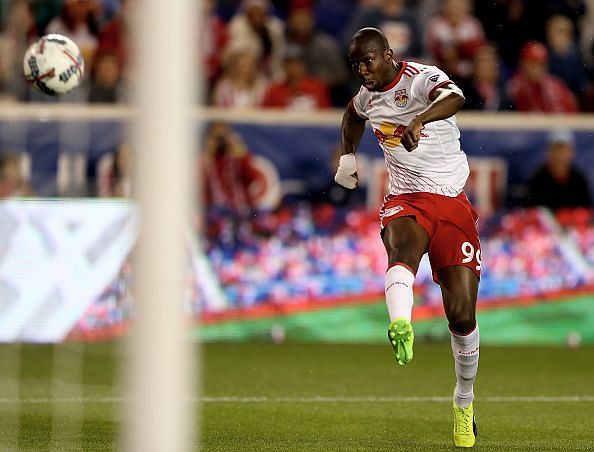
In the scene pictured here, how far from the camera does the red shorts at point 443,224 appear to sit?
279 inches

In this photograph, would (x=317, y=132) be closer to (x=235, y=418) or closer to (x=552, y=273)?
(x=552, y=273)

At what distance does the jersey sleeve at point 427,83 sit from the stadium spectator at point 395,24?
7.84m

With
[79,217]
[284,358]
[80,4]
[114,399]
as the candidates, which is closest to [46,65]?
[114,399]

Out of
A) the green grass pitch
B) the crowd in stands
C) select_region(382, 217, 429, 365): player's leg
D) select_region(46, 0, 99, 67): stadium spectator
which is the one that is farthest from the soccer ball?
select_region(46, 0, 99, 67): stadium spectator

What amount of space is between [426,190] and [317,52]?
811 centimetres

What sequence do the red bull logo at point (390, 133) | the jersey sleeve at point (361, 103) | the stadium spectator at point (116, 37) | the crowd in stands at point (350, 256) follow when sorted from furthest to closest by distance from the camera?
the stadium spectator at point (116, 37) → the crowd in stands at point (350, 256) → the jersey sleeve at point (361, 103) → the red bull logo at point (390, 133)

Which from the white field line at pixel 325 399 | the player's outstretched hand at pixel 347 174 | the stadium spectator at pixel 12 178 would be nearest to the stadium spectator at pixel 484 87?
the stadium spectator at pixel 12 178

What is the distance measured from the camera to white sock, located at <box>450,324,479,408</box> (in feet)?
23.4

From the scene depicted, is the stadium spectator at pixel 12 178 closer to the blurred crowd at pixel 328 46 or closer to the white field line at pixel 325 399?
the blurred crowd at pixel 328 46

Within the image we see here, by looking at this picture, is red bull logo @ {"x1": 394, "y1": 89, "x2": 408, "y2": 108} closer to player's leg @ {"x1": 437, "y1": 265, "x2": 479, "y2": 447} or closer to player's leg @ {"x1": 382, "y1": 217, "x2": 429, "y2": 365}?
player's leg @ {"x1": 382, "y1": 217, "x2": 429, "y2": 365}

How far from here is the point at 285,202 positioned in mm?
13164

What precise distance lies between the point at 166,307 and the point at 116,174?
31.9 feet

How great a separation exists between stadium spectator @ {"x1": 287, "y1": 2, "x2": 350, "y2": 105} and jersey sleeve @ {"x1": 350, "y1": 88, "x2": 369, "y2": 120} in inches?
288

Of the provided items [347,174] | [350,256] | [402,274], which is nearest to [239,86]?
[350,256]
